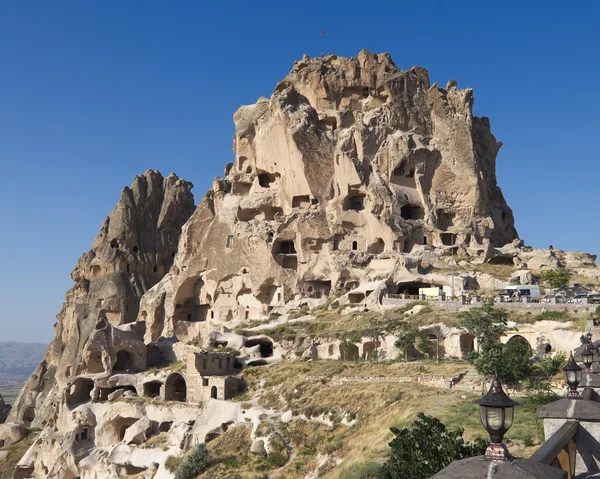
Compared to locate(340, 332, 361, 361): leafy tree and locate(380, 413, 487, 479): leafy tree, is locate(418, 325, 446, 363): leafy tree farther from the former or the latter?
locate(380, 413, 487, 479): leafy tree

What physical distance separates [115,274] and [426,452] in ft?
250

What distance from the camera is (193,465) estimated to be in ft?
106

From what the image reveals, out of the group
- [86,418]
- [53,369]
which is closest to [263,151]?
[86,418]

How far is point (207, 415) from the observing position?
39438 millimetres

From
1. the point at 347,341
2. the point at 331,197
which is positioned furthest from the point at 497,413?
the point at 331,197

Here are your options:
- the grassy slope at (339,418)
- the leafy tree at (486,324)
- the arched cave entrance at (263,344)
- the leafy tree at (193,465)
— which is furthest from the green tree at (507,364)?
the arched cave entrance at (263,344)

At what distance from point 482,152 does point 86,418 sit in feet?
161

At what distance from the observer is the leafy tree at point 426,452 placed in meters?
11.7

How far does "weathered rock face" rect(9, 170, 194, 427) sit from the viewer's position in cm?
7950

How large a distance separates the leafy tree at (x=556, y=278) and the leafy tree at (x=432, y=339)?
40.1ft

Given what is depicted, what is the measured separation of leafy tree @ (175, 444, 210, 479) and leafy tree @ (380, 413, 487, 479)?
21.6 meters

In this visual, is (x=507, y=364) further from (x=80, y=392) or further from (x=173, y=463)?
(x=80, y=392)

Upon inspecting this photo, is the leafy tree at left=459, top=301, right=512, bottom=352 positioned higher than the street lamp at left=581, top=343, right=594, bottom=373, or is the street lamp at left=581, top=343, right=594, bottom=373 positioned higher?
the leafy tree at left=459, top=301, right=512, bottom=352

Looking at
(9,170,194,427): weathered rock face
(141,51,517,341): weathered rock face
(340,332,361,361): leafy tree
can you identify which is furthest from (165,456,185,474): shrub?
(9,170,194,427): weathered rock face
